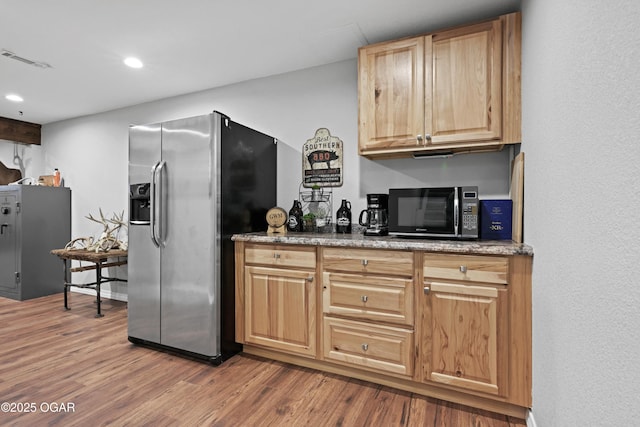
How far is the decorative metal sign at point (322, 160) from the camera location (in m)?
2.96

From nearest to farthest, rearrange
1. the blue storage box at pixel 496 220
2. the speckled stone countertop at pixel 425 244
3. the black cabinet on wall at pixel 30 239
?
1. the speckled stone countertop at pixel 425 244
2. the blue storage box at pixel 496 220
3. the black cabinet on wall at pixel 30 239

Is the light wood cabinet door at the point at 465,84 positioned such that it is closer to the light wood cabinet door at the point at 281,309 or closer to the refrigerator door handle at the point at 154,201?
the light wood cabinet door at the point at 281,309

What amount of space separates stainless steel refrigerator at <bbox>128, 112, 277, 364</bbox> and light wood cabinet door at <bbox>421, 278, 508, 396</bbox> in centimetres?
147

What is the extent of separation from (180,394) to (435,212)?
1989 millimetres

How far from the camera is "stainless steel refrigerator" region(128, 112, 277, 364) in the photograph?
2.44 meters

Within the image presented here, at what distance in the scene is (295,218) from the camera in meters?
2.90

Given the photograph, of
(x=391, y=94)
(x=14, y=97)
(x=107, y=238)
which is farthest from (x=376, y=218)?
(x=14, y=97)

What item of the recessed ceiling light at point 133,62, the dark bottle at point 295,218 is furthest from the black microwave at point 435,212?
the recessed ceiling light at point 133,62

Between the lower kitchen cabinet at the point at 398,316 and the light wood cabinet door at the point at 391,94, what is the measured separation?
0.83m

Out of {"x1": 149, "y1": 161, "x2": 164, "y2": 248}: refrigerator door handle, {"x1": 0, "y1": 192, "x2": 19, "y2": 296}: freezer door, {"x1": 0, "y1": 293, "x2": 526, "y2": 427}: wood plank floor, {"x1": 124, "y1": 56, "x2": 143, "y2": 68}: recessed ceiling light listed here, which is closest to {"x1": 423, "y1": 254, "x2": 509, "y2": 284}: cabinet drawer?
{"x1": 0, "y1": 293, "x2": 526, "y2": 427}: wood plank floor

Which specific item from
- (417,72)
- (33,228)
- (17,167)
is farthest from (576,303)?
(17,167)

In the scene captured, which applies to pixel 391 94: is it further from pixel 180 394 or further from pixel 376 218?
pixel 180 394

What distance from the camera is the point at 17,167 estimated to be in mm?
5156

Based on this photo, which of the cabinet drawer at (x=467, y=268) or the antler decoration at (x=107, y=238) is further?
the antler decoration at (x=107, y=238)
